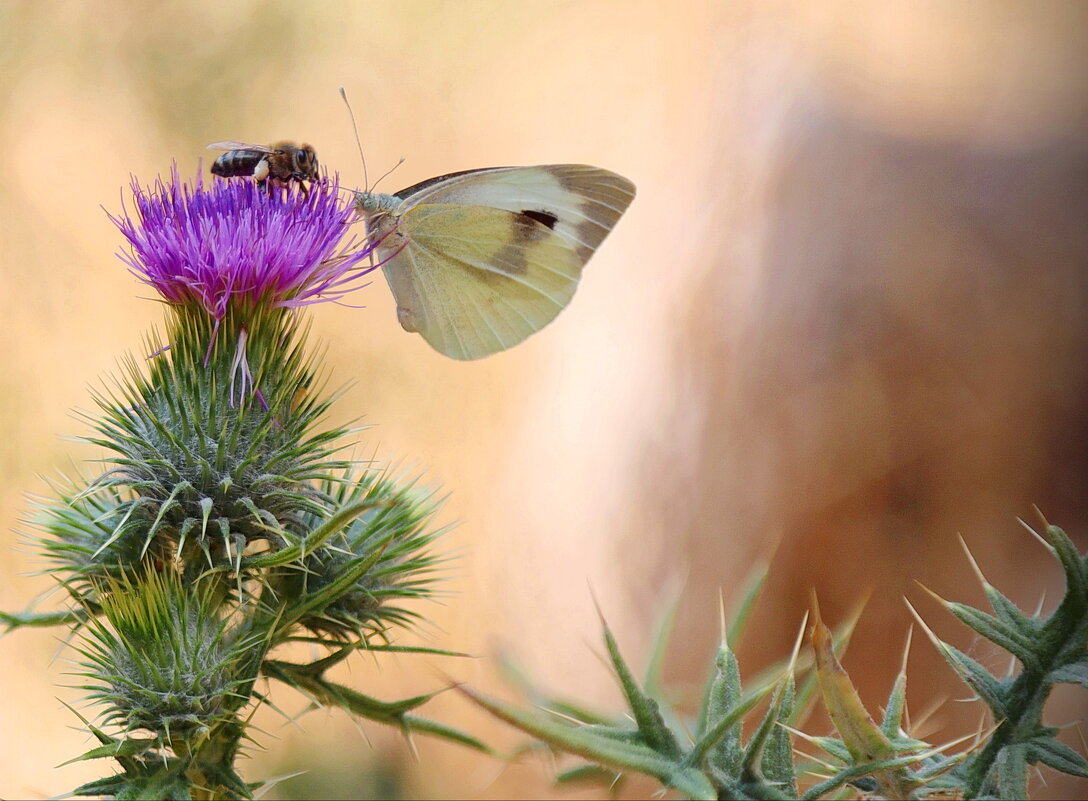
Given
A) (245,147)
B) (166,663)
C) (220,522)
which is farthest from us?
(245,147)

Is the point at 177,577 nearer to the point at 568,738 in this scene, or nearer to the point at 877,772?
the point at 568,738

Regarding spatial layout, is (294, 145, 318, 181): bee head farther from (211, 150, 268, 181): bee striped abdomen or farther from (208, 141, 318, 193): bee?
(211, 150, 268, 181): bee striped abdomen

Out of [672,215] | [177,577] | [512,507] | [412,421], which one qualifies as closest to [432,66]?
[672,215]

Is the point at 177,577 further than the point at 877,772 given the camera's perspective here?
Yes

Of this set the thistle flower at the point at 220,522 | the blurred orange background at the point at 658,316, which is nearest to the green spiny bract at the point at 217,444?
the thistle flower at the point at 220,522

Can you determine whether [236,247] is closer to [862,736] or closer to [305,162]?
[305,162]

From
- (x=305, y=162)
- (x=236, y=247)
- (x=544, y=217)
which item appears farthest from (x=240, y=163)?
(x=544, y=217)

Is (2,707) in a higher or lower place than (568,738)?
lower
